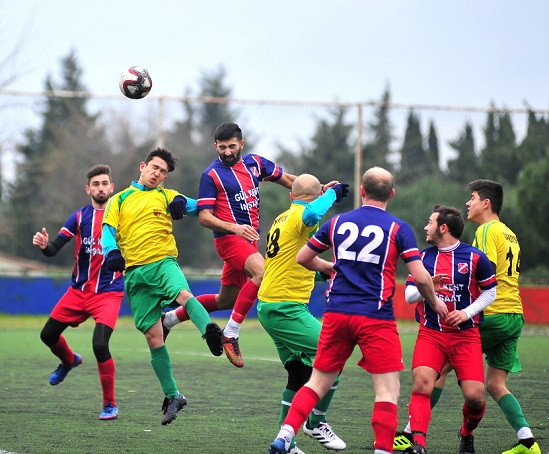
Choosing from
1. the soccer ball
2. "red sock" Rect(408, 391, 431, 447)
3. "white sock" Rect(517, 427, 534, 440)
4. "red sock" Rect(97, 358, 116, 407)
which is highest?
the soccer ball

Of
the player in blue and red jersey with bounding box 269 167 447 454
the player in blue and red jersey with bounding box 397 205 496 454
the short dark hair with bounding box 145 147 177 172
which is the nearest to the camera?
the player in blue and red jersey with bounding box 269 167 447 454

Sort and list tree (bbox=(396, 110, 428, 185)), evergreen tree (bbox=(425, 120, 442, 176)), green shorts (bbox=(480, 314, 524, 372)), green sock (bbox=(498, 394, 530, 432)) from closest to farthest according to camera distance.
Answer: green sock (bbox=(498, 394, 530, 432)) < green shorts (bbox=(480, 314, 524, 372)) < evergreen tree (bbox=(425, 120, 442, 176)) < tree (bbox=(396, 110, 428, 185))

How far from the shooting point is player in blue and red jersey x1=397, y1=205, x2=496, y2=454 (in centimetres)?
640

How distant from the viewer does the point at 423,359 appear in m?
6.49

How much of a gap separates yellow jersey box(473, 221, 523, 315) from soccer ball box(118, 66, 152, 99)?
3872 mm

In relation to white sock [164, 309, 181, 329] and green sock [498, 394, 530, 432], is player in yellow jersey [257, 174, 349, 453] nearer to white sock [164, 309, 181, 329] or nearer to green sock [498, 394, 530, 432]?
green sock [498, 394, 530, 432]

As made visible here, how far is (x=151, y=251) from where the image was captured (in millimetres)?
8008

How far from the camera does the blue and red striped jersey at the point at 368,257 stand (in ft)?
18.9

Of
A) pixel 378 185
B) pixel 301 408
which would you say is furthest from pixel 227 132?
pixel 301 408

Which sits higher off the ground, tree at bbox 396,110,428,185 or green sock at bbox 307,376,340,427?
tree at bbox 396,110,428,185

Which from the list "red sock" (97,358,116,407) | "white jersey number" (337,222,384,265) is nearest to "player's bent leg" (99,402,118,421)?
"red sock" (97,358,116,407)

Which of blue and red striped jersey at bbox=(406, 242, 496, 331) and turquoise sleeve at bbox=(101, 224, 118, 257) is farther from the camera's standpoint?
turquoise sleeve at bbox=(101, 224, 118, 257)

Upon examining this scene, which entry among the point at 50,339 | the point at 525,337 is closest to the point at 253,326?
the point at 525,337

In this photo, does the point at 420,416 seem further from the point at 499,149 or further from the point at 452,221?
the point at 499,149
